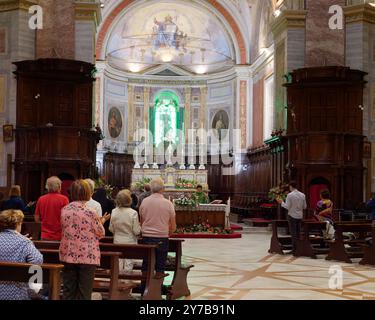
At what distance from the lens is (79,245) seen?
6551mm

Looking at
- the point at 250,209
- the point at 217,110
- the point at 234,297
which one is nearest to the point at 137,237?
the point at 234,297

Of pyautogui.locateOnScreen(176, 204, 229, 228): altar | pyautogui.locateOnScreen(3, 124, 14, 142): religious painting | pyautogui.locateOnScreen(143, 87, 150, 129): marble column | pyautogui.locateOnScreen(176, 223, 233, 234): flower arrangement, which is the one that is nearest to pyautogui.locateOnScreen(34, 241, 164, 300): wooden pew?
pyautogui.locateOnScreen(176, 223, 233, 234): flower arrangement

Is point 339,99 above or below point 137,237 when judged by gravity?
above

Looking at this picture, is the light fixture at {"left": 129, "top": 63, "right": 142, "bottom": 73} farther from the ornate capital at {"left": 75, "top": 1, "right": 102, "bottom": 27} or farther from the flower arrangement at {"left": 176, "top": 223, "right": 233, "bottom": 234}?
the flower arrangement at {"left": 176, "top": 223, "right": 233, "bottom": 234}

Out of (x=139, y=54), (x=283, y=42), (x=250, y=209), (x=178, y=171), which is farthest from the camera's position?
(x=139, y=54)

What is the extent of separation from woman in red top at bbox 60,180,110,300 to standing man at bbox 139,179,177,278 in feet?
6.06

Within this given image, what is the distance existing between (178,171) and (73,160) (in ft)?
36.7

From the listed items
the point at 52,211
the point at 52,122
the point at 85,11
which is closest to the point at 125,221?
the point at 52,211

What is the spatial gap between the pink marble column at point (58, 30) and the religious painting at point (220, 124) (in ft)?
46.5

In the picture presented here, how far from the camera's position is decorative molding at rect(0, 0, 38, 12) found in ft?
70.0
